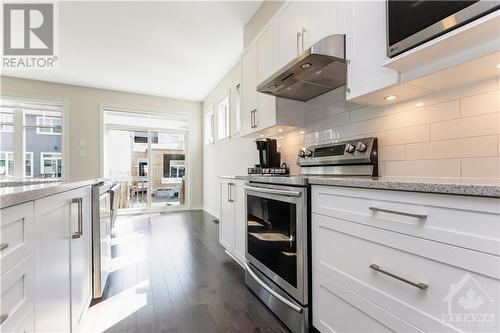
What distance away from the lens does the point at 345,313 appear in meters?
1.15

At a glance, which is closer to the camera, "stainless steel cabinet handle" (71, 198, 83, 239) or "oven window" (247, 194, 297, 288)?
"stainless steel cabinet handle" (71, 198, 83, 239)

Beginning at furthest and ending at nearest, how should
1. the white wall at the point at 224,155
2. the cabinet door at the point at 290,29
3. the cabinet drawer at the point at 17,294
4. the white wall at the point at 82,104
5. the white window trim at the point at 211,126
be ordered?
the white window trim at the point at 211,126, the white wall at the point at 82,104, the white wall at the point at 224,155, the cabinet door at the point at 290,29, the cabinet drawer at the point at 17,294

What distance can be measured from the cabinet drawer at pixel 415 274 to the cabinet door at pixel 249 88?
64.7 inches

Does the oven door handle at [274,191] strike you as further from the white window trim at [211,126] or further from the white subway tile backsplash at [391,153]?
the white window trim at [211,126]

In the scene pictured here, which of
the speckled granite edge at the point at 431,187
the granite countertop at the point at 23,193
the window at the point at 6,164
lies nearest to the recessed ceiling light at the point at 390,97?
the speckled granite edge at the point at 431,187

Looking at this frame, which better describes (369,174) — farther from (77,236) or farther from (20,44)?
(20,44)

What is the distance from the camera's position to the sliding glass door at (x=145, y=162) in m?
5.50

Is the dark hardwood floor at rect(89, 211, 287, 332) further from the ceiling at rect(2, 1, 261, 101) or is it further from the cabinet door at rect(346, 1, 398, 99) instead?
Result: the ceiling at rect(2, 1, 261, 101)

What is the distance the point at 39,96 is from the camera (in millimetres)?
4723

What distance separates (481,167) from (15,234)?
1806 mm

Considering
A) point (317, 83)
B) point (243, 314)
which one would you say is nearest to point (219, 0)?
point (317, 83)

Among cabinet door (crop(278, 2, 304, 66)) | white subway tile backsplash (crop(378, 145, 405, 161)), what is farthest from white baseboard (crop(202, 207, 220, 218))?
white subway tile backsplash (crop(378, 145, 405, 161))

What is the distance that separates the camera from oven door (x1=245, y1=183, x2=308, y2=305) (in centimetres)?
139

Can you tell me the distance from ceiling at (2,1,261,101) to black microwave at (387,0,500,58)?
6.78 feet
